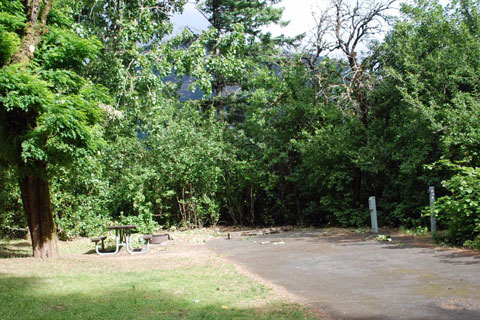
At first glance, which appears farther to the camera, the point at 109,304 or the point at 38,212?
the point at 38,212

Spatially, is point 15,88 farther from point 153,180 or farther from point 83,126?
point 153,180

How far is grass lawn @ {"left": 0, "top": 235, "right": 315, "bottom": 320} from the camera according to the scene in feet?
15.5

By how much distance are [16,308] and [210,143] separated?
1150 centimetres

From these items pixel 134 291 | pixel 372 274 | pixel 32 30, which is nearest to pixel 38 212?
pixel 32 30

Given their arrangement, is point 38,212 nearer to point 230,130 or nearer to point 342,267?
point 342,267

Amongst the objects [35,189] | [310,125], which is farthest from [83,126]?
[310,125]

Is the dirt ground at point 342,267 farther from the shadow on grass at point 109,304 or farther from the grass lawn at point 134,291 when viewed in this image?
the shadow on grass at point 109,304

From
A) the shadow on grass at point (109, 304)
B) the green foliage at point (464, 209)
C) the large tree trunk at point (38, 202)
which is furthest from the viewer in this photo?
the large tree trunk at point (38, 202)

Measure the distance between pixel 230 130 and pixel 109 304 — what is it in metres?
12.9

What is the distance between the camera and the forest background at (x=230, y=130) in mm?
8477

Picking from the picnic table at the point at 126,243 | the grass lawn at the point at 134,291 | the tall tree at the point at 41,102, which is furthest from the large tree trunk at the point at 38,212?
the picnic table at the point at 126,243

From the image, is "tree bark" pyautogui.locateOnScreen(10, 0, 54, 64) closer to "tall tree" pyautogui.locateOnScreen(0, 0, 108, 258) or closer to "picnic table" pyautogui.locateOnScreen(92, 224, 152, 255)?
"tall tree" pyautogui.locateOnScreen(0, 0, 108, 258)

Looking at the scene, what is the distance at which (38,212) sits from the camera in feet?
29.5

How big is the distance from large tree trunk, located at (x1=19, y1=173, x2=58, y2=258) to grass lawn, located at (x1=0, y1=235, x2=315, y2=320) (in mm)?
368
